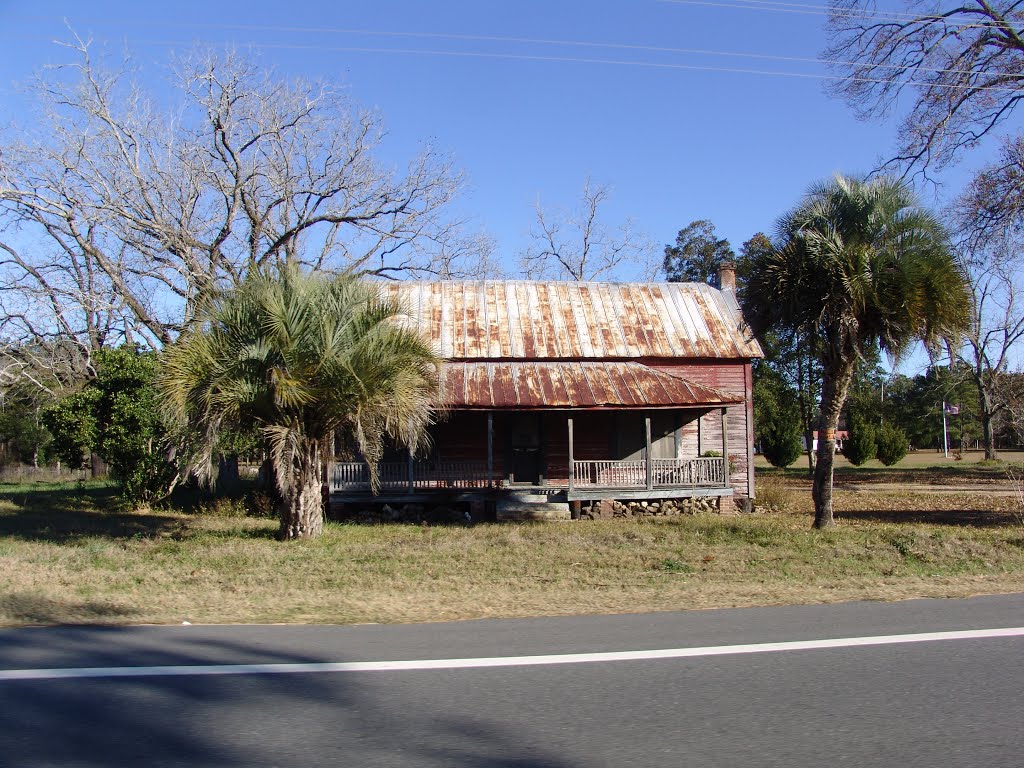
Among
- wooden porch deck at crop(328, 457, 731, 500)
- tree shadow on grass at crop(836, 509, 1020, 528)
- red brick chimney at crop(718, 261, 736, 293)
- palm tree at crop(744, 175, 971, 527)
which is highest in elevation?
red brick chimney at crop(718, 261, 736, 293)

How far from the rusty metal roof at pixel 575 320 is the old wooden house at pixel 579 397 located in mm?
47

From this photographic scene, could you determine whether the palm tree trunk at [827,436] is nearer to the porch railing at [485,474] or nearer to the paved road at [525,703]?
the porch railing at [485,474]

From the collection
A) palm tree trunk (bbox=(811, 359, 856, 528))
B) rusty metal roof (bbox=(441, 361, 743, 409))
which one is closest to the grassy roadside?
palm tree trunk (bbox=(811, 359, 856, 528))

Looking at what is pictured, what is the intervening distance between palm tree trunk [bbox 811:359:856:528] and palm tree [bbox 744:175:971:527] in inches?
17.9

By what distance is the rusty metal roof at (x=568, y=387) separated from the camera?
18391 millimetres

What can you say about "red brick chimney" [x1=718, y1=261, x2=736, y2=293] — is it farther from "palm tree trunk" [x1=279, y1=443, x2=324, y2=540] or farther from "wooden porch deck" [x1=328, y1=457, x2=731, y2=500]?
"palm tree trunk" [x1=279, y1=443, x2=324, y2=540]

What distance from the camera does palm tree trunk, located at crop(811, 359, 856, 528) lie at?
616 inches

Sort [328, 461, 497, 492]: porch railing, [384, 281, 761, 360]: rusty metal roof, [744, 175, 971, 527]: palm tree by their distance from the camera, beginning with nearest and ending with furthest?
[744, 175, 971, 527]: palm tree → [328, 461, 497, 492]: porch railing → [384, 281, 761, 360]: rusty metal roof

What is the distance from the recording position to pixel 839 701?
4.97 meters

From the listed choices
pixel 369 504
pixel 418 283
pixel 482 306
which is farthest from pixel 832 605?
pixel 418 283

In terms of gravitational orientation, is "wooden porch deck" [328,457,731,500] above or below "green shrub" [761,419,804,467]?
below

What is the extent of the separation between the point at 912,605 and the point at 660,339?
47.0 feet

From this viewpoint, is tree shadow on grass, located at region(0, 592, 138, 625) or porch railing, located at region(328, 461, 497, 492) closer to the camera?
tree shadow on grass, located at region(0, 592, 138, 625)

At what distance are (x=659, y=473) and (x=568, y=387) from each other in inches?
129
